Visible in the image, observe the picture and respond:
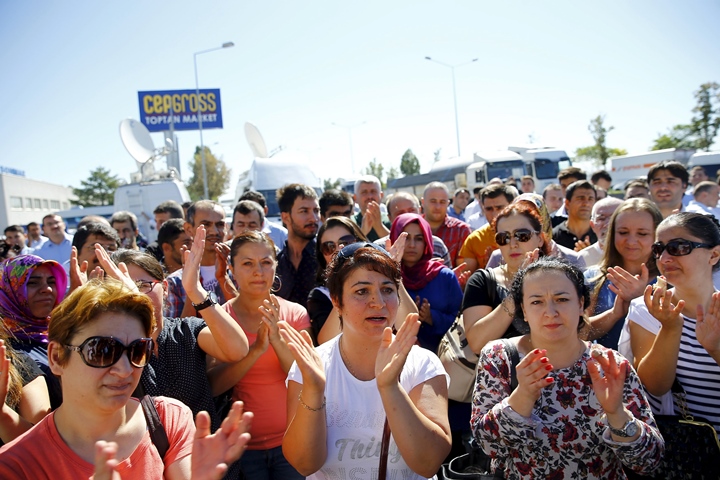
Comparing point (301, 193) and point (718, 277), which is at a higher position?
point (301, 193)

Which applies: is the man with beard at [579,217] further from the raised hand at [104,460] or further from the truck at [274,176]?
the truck at [274,176]

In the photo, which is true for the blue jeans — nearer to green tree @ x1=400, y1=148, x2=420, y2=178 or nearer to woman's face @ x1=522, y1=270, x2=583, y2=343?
woman's face @ x1=522, y1=270, x2=583, y2=343

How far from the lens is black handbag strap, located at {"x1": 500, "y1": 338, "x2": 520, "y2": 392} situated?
7.97 feet

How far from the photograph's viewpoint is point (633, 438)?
216 centimetres

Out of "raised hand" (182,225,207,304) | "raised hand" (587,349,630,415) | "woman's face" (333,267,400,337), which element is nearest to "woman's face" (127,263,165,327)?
"raised hand" (182,225,207,304)

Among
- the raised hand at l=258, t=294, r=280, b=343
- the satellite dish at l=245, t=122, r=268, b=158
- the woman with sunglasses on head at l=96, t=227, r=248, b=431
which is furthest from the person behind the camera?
the satellite dish at l=245, t=122, r=268, b=158

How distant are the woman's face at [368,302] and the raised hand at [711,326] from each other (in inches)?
58.4

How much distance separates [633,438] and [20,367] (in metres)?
2.71

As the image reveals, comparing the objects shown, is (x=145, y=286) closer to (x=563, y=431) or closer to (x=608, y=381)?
(x=563, y=431)

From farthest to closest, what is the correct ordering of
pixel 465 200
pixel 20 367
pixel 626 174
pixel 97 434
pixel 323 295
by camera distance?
pixel 626 174
pixel 465 200
pixel 323 295
pixel 20 367
pixel 97 434

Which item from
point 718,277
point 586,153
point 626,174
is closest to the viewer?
point 718,277

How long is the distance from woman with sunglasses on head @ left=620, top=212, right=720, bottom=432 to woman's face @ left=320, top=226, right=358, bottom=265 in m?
1.94

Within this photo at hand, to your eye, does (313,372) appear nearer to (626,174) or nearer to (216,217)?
(216,217)

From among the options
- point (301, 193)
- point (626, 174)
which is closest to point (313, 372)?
point (301, 193)
